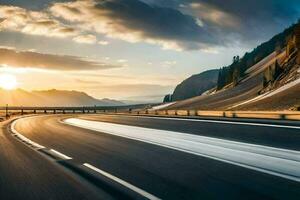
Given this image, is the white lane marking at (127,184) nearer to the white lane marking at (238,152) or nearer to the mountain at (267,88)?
the white lane marking at (238,152)

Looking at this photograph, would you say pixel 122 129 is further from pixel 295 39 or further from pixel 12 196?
pixel 295 39

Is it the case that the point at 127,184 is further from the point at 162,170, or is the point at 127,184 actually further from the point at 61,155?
the point at 61,155

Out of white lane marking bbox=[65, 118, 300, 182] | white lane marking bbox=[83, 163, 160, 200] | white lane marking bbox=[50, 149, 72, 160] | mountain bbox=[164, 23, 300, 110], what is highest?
mountain bbox=[164, 23, 300, 110]

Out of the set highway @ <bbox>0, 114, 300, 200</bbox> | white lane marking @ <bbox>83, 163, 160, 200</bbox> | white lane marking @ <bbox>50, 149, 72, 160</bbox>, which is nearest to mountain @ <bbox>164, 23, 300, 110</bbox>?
highway @ <bbox>0, 114, 300, 200</bbox>

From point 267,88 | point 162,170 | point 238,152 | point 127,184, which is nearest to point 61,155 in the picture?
point 162,170

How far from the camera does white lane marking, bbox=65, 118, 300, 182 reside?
9.11 metres

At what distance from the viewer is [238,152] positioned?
11.1 metres

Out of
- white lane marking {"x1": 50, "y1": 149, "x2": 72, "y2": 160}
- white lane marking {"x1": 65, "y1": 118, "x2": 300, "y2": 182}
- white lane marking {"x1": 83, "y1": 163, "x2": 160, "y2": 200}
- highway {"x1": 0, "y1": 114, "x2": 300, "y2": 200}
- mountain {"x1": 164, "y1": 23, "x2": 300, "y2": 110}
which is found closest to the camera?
white lane marking {"x1": 83, "y1": 163, "x2": 160, "y2": 200}

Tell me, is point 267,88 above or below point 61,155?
above

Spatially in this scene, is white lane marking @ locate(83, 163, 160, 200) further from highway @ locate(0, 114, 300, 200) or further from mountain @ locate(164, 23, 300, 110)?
mountain @ locate(164, 23, 300, 110)

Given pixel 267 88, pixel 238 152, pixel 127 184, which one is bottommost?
pixel 127 184

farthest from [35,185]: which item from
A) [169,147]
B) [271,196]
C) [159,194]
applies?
[169,147]

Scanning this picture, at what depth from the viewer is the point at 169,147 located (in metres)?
14.1

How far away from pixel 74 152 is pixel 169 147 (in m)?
2.80
